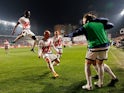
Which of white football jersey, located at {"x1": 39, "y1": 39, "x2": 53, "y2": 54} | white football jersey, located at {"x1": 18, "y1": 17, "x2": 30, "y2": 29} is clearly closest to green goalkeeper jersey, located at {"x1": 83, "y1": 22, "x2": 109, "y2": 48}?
white football jersey, located at {"x1": 39, "y1": 39, "x2": 53, "y2": 54}

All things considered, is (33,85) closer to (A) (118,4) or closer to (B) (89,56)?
(B) (89,56)

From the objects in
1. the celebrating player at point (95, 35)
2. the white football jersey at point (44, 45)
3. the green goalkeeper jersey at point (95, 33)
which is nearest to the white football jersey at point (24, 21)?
the white football jersey at point (44, 45)

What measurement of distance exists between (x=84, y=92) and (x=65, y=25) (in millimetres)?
97767

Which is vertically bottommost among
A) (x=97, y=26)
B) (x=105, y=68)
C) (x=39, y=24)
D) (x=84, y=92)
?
(x=84, y=92)

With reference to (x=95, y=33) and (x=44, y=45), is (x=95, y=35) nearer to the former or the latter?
(x=95, y=33)

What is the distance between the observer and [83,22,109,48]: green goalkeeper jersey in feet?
25.8

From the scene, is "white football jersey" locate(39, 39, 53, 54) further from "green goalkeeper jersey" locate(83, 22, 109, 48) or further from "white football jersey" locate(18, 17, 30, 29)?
"white football jersey" locate(18, 17, 30, 29)

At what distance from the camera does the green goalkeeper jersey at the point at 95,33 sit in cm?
788

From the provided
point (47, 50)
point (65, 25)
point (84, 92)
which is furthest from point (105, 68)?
point (65, 25)

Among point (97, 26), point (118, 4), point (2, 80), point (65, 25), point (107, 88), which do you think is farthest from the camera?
point (65, 25)

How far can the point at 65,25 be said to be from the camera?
10531 centimetres

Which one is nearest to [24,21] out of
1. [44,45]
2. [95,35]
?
[44,45]

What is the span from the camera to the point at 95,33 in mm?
7910

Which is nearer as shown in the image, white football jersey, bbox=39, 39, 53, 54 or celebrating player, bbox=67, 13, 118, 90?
celebrating player, bbox=67, 13, 118, 90
